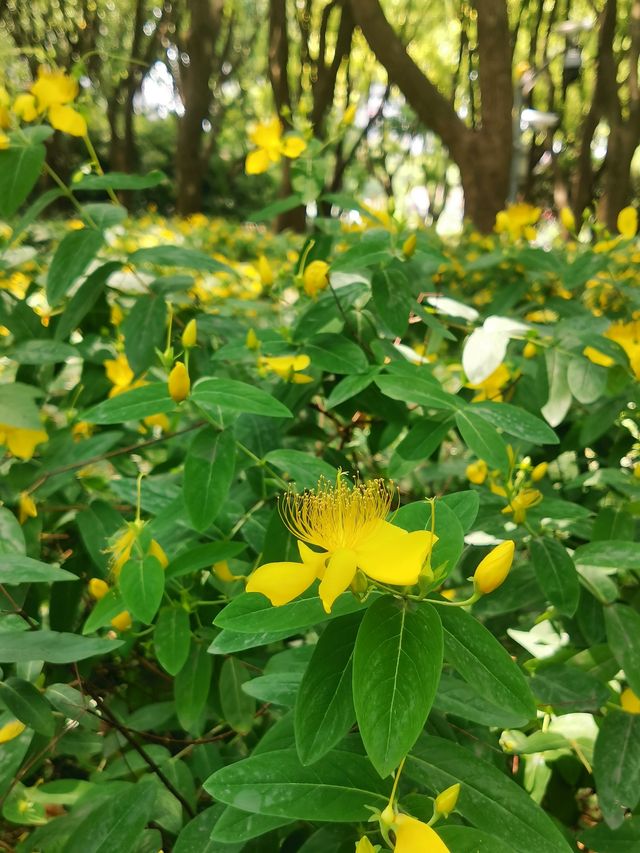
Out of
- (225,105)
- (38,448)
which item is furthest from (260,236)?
(225,105)

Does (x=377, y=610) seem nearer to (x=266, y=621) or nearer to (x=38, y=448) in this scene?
(x=266, y=621)

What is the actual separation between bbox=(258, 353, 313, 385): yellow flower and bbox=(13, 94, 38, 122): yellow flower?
54cm

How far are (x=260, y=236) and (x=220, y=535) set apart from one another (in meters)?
5.13

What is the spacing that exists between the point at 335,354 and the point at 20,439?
0.46 metres

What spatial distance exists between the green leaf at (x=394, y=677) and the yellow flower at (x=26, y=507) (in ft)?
1.93

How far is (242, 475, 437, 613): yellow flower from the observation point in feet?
1.53

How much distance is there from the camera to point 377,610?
1.66 feet

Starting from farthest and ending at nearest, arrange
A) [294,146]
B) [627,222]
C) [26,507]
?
[627,222] → [294,146] → [26,507]

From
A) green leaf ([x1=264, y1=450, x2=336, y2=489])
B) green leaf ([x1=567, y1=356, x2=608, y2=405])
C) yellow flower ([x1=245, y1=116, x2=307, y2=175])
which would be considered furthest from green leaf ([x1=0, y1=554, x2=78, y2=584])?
yellow flower ([x1=245, y1=116, x2=307, y2=175])

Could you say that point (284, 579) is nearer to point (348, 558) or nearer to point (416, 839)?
point (348, 558)

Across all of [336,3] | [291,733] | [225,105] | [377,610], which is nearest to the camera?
[377,610]

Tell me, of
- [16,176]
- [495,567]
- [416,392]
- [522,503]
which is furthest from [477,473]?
[16,176]

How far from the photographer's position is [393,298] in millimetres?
1017

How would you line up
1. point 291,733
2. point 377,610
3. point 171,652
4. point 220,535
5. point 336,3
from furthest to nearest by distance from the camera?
point 336,3
point 220,535
point 171,652
point 291,733
point 377,610
